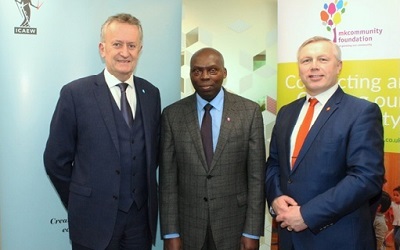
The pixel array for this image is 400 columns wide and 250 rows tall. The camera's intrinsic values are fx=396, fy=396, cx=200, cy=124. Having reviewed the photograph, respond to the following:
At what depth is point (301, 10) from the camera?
2920 millimetres

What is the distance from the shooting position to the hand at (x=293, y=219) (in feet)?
6.48

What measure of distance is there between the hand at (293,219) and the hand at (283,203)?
2 centimetres

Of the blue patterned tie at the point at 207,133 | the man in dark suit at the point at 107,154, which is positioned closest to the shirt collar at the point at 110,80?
the man in dark suit at the point at 107,154

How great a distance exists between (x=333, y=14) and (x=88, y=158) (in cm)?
193

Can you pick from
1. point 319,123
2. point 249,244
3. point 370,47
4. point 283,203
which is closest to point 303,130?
point 319,123

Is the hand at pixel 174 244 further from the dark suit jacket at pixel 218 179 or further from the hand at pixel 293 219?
the hand at pixel 293 219

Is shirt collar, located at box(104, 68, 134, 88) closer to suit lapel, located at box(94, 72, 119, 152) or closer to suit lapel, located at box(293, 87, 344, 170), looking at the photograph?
suit lapel, located at box(94, 72, 119, 152)

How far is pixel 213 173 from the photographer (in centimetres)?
229

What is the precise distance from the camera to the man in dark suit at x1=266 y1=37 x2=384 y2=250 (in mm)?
1898

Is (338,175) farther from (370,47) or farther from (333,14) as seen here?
(333,14)

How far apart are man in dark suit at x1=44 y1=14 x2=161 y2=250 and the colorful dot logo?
1.37 meters

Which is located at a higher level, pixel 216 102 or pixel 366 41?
pixel 366 41

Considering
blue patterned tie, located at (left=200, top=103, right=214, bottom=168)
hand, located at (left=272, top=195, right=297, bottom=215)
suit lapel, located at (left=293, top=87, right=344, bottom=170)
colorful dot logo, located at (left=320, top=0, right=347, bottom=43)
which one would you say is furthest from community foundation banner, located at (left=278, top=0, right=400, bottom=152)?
hand, located at (left=272, top=195, right=297, bottom=215)

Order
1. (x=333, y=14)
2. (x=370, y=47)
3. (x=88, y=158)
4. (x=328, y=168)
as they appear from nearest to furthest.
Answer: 1. (x=328, y=168)
2. (x=88, y=158)
3. (x=370, y=47)
4. (x=333, y=14)
